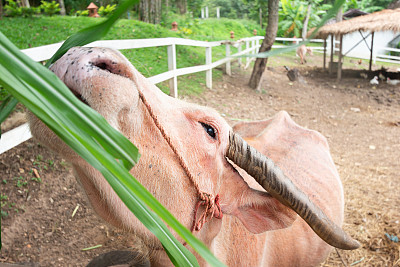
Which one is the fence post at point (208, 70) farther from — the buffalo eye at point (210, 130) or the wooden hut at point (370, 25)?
the wooden hut at point (370, 25)

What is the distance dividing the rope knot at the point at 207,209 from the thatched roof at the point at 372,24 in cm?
1434

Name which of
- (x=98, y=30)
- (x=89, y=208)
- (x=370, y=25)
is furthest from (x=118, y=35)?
(x=370, y=25)

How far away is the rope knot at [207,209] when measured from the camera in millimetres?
1702

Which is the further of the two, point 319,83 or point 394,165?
point 319,83

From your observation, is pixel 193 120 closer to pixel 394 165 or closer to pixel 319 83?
pixel 394 165

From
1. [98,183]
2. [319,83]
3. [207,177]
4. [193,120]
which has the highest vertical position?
[193,120]

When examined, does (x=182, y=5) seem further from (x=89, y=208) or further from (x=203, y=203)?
(x=203, y=203)

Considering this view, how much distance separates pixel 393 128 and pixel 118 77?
8.33 m

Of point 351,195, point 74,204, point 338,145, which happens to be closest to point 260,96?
point 338,145

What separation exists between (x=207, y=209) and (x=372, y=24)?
14.8m

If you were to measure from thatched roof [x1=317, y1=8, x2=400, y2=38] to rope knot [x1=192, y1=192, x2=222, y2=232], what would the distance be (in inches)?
564

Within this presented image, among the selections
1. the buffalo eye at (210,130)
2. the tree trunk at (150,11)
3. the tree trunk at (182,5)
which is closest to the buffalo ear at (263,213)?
the buffalo eye at (210,130)

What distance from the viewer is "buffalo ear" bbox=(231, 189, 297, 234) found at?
6.24ft

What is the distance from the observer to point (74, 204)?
3.71m
